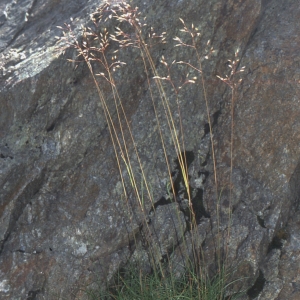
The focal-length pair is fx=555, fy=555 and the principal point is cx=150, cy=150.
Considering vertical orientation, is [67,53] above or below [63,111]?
above

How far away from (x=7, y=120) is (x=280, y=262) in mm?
1723

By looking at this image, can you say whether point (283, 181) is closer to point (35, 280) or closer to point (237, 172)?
point (237, 172)

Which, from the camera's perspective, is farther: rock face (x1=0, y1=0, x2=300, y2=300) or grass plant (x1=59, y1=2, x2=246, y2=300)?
rock face (x1=0, y1=0, x2=300, y2=300)

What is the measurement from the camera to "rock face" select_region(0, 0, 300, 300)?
3031 mm

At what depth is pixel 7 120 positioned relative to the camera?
10.4 ft

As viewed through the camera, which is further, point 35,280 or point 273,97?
point 273,97

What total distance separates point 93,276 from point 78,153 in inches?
27.3

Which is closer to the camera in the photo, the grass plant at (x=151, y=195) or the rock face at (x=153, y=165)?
the grass plant at (x=151, y=195)

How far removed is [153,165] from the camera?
3.20 meters

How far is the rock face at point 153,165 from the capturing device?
3031 mm

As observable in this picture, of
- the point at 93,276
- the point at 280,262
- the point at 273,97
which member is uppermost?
the point at 273,97

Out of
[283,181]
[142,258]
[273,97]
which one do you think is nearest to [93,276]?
[142,258]

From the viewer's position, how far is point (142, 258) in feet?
10.2

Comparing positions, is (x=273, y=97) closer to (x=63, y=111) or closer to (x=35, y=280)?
(x=63, y=111)
